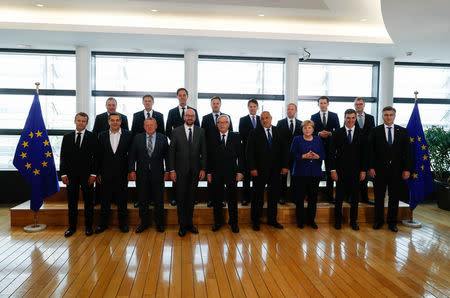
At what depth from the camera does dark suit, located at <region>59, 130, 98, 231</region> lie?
Result: 4832mm

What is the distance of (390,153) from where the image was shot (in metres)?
5.25

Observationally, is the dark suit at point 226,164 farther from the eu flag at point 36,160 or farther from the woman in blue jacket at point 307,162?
the eu flag at point 36,160

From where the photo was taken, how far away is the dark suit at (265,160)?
16.9ft

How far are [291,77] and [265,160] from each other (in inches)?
136

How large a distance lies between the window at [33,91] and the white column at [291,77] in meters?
4.76

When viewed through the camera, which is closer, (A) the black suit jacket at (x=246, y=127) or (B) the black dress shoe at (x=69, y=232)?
(B) the black dress shoe at (x=69, y=232)

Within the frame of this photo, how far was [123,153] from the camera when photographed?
16.3 ft

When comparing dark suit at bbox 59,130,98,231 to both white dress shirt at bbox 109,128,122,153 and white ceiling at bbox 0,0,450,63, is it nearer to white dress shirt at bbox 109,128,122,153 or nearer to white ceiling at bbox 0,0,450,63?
white dress shirt at bbox 109,128,122,153

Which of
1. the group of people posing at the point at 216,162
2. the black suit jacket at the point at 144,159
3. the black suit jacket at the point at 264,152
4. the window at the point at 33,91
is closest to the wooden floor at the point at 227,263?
the group of people posing at the point at 216,162

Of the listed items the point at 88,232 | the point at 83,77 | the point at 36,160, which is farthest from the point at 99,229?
the point at 83,77

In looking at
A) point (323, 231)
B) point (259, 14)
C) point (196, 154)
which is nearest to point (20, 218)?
point (196, 154)

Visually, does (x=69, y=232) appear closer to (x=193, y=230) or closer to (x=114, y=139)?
(x=114, y=139)

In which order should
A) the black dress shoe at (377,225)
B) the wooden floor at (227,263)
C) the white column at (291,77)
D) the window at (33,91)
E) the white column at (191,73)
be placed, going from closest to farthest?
1. the wooden floor at (227,263)
2. the black dress shoe at (377,225)
3. the white column at (191,73)
4. the window at (33,91)
5. the white column at (291,77)

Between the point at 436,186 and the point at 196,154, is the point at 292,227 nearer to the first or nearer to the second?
the point at 196,154
